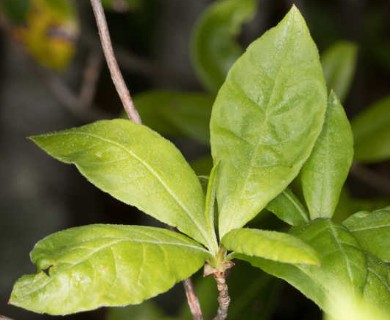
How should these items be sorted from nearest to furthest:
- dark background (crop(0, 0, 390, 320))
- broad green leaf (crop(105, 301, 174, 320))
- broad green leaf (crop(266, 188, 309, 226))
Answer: broad green leaf (crop(266, 188, 309, 226)) → broad green leaf (crop(105, 301, 174, 320)) → dark background (crop(0, 0, 390, 320))

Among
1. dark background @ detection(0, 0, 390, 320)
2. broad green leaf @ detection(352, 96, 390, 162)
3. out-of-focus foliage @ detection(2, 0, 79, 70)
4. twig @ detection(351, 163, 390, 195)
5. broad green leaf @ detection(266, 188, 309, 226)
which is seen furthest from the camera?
dark background @ detection(0, 0, 390, 320)

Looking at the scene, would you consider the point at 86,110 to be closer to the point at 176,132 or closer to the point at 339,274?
the point at 176,132

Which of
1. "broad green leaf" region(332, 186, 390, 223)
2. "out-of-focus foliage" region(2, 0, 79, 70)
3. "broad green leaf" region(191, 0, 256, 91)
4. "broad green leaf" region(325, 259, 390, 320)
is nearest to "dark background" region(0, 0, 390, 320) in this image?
"out-of-focus foliage" region(2, 0, 79, 70)

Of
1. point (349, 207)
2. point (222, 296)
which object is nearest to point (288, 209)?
point (222, 296)

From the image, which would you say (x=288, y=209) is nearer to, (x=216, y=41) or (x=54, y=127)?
(x=216, y=41)

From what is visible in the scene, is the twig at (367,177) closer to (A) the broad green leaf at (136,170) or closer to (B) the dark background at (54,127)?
(B) the dark background at (54,127)

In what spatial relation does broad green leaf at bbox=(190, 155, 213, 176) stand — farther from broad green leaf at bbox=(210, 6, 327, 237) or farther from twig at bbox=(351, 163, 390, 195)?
broad green leaf at bbox=(210, 6, 327, 237)

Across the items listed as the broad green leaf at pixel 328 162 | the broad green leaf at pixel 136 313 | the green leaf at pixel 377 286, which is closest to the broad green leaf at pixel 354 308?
the green leaf at pixel 377 286
